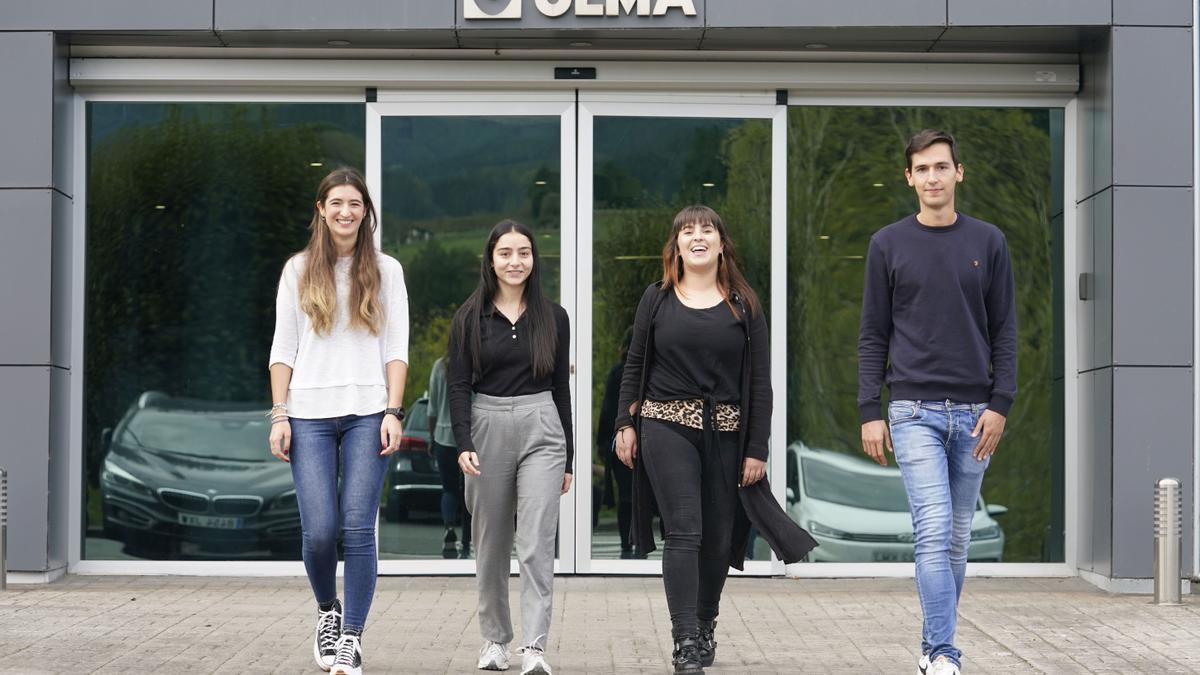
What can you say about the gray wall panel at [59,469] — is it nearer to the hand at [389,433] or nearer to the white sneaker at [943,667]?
the hand at [389,433]

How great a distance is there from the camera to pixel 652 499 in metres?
6.71

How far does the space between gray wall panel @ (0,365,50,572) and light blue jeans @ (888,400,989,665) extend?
19.2ft

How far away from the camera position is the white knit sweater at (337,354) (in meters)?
6.22

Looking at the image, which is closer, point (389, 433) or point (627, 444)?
point (389, 433)

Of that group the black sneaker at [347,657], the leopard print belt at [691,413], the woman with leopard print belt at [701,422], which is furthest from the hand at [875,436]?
the black sneaker at [347,657]

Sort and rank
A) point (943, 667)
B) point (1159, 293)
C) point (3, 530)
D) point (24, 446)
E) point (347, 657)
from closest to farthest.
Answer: point (943, 667) < point (347, 657) < point (3, 530) < point (1159, 293) < point (24, 446)

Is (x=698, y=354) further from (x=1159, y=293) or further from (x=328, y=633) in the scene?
(x=1159, y=293)

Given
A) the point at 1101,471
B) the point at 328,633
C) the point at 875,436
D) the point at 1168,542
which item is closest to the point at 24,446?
the point at 328,633

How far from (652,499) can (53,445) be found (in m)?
4.73

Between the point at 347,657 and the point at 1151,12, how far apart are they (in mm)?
6468

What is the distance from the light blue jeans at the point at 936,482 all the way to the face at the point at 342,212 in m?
2.33

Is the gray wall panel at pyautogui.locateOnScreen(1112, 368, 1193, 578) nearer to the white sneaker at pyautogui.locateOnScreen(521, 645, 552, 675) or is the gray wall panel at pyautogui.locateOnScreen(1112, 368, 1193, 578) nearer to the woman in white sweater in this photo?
the white sneaker at pyautogui.locateOnScreen(521, 645, 552, 675)

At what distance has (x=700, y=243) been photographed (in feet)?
21.3

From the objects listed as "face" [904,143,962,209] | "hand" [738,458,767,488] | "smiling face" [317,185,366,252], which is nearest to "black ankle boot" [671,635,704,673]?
"hand" [738,458,767,488]
